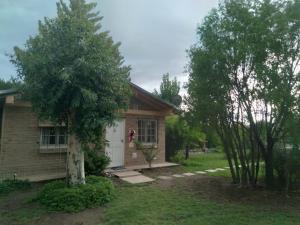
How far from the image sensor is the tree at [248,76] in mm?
6148

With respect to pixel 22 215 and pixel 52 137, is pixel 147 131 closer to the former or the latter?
pixel 52 137

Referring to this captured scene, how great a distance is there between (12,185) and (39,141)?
1747 millimetres

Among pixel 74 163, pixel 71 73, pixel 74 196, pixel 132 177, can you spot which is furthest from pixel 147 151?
pixel 71 73

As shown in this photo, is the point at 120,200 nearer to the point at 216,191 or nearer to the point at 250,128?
the point at 216,191

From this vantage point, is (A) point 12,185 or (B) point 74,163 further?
(A) point 12,185

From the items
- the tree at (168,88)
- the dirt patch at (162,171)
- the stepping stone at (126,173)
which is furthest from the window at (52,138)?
the tree at (168,88)

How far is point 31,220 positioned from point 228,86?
18.5 ft

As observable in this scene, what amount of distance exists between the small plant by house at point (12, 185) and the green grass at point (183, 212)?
10.4ft

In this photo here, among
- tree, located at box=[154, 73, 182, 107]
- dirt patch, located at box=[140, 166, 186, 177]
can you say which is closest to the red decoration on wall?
dirt patch, located at box=[140, 166, 186, 177]

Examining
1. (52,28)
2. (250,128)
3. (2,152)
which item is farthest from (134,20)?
(2,152)

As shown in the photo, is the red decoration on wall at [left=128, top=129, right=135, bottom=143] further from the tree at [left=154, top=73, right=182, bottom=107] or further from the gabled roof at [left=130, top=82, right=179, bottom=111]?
the tree at [left=154, top=73, right=182, bottom=107]

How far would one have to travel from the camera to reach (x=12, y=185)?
7.69 m

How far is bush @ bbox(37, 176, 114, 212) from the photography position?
18.7 feet

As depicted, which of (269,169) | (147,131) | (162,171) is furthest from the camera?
(147,131)
